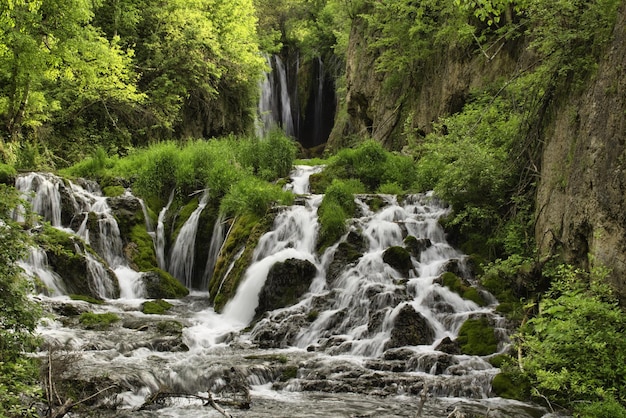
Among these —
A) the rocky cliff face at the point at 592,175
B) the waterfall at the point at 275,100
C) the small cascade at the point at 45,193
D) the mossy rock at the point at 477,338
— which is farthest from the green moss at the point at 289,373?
the waterfall at the point at 275,100

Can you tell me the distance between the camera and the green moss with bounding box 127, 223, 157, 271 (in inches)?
582

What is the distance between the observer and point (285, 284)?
→ 1180 cm

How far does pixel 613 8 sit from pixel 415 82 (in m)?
12.2

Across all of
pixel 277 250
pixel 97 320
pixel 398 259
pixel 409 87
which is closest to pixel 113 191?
pixel 277 250

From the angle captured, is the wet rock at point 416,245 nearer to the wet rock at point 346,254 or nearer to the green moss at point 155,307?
the wet rock at point 346,254

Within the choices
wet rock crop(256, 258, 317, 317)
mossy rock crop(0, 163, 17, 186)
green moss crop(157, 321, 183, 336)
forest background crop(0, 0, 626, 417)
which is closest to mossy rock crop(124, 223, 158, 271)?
forest background crop(0, 0, 626, 417)

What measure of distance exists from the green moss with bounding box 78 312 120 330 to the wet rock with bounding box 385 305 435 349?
529 cm

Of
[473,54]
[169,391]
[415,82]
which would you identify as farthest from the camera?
[415,82]

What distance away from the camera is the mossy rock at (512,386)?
736 cm

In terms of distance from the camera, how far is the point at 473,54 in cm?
1720

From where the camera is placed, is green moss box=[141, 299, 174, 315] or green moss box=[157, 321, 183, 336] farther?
green moss box=[141, 299, 174, 315]

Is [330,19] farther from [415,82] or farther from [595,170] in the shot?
[595,170]

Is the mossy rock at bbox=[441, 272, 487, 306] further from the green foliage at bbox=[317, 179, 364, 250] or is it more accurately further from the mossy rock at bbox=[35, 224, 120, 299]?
the mossy rock at bbox=[35, 224, 120, 299]

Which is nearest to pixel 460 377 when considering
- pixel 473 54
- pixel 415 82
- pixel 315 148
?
pixel 473 54
